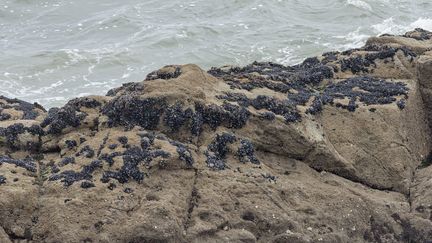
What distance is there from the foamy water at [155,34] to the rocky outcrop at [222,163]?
40.8 ft

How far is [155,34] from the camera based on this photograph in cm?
3028

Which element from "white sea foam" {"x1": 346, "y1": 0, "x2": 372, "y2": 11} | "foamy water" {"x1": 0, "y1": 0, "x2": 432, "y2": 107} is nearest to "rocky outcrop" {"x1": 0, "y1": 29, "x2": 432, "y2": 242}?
"foamy water" {"x1": 0, "y1": 0, "x2": 432, "y2": 107}

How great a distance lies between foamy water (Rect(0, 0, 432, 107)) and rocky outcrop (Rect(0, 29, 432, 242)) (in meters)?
12.4

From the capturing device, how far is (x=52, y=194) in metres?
7.84

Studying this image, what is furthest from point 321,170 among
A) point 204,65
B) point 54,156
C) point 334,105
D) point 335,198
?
point 204,65

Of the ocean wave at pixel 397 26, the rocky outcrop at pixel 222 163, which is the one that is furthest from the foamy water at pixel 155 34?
the rocky outcrop at pixel 222 163

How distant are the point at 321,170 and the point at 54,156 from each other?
4426mm

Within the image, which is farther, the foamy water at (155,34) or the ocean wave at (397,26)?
the ocean wave at (397,26)

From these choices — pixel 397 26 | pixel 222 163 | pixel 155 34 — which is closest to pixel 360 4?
pixel 397 26

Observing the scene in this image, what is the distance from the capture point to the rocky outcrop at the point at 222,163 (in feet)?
25.4

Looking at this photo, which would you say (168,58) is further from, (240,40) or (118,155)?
(118,155)

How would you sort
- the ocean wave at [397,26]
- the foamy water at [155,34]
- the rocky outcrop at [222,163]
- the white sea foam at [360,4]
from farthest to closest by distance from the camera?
the white sea foam at [360,4]
the ocean wave at [397,26]
the foamy water at [155,34]
the rocky outcrop at [222,163]

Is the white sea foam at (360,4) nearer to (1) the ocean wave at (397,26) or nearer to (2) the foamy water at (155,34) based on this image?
(2) the foamy water at (155,34)

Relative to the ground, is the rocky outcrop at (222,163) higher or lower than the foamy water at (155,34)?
higher
